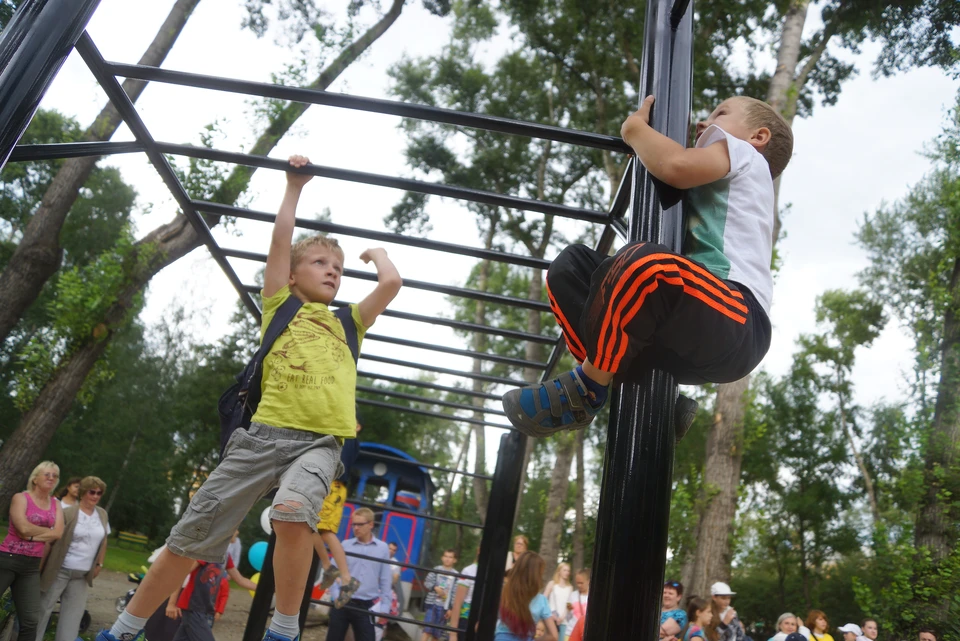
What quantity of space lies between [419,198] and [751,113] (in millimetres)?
13768

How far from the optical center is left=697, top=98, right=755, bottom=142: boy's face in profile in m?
1.54

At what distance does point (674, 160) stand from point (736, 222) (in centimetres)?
18

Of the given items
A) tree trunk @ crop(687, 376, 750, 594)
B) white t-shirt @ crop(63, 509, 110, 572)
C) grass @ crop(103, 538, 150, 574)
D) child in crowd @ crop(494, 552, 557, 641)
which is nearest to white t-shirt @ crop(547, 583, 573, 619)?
child in crowd @ crop(494, 552, 557, 641)

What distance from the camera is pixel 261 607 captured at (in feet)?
11.5

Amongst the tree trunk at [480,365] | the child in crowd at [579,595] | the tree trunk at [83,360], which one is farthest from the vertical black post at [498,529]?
the tree trunk at [480,365]

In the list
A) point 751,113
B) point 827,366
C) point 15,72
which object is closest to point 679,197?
point 751,113

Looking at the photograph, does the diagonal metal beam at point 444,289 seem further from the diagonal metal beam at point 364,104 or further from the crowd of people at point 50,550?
the crowd of people at point 50,550

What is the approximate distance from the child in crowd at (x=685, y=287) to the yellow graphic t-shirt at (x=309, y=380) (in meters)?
0.82

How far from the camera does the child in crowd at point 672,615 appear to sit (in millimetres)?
4172

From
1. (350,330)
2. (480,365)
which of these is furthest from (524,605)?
(480,365)

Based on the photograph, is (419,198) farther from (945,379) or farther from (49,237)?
(945,379)

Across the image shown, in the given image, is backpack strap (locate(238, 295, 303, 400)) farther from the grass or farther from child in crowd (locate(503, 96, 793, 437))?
the grass

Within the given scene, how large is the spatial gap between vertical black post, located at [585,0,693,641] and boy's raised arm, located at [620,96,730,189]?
4 cm

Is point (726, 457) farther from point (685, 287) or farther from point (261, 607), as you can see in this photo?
point (685, 287)
